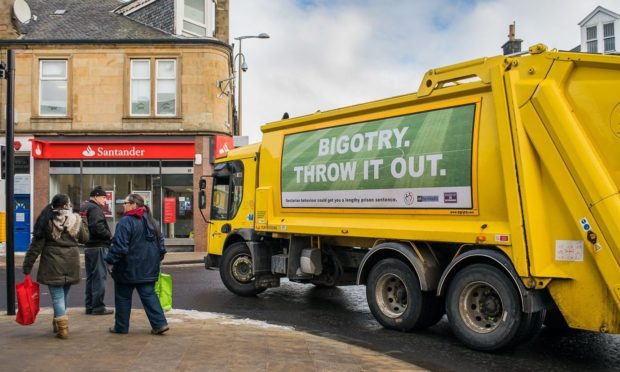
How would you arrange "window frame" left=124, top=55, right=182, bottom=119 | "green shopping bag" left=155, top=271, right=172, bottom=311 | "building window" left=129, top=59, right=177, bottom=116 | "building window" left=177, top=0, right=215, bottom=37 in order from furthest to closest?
"building window" left=177, top=0, right=215, bottom=37, "building window" left=129, top=59, right=177, bottom=116, "window frame" left=124, top=55, right=182, bottom=119, "green shopping bag" left=155, top=271, right=172, bottom=311

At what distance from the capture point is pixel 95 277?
8391 mm

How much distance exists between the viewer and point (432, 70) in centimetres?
752

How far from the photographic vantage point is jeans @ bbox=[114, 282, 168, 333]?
6.93 meters

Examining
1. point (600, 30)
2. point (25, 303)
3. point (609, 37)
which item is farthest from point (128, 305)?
point (600, 30)

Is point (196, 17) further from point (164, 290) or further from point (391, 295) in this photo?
point (391, 295)

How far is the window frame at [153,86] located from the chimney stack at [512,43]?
470 inches

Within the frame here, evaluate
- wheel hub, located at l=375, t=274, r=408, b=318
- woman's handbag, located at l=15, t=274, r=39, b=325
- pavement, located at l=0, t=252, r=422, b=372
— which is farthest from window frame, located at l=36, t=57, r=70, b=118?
wheel hub, located at l=375, t=274, r=408, b=318

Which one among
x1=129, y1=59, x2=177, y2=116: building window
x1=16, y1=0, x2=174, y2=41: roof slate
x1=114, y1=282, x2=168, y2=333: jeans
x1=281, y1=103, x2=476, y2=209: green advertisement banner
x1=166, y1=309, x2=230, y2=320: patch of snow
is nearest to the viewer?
x1=114, y1=282, x2=168, y2=333: jeans

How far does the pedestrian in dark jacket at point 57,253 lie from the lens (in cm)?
671

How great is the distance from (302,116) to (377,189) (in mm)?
2196

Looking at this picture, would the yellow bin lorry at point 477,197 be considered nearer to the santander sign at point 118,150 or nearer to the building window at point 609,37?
the santander sign at point 118,150

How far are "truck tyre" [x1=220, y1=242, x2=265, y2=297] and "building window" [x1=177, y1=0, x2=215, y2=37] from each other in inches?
539

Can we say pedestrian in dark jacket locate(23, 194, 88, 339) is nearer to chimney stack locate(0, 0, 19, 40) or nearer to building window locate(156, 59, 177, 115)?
building window locate(156, 59, 177, 115)

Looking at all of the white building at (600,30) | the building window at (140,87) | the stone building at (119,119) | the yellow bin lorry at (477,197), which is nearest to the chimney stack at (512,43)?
the white building at (600,30)
